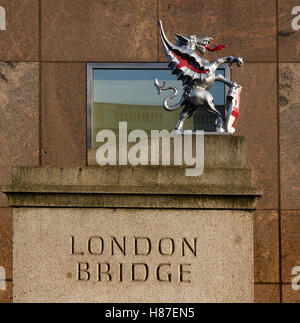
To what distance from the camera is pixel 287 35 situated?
8625 mm

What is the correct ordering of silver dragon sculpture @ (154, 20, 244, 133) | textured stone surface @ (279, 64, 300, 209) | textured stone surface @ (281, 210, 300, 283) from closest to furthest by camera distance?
silver dragon sculpture @ (154, 20, 244, 133), textured stone surface @ (281, 210, 300, 283), textured stone surface @ (279, 64, 300, 209)

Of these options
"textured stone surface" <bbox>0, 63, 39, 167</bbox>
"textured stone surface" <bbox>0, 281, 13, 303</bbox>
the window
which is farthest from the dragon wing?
"textured stone surface" <bbox>0, 281, 13, 303</bbox>

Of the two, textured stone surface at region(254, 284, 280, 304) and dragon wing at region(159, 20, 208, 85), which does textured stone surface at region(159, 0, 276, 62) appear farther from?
textured stone surface at region(254, 284, 280, 304)

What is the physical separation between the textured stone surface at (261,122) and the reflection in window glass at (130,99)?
1.59 feet

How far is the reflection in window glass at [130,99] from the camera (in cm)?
869

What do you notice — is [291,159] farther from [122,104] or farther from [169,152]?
[169,152]

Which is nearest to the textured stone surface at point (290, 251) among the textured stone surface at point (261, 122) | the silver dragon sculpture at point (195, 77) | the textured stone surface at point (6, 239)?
the textured stone surface at point (261, 122)

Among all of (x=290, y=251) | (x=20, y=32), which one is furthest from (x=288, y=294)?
(x=20, y=32)

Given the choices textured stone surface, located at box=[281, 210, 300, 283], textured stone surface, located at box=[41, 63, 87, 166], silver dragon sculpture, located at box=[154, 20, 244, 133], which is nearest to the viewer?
silver dragon sculpture, located at box=[154, 20, 244, 133]

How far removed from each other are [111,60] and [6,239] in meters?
3.77

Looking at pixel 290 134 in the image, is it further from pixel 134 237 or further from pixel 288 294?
pixel 134 237

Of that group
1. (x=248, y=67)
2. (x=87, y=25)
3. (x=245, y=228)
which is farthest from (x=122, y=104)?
(x=245, y=228)

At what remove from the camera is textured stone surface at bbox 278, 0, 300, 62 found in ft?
28.3

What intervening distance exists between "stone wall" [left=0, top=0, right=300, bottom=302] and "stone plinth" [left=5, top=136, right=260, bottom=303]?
11.5 feet
